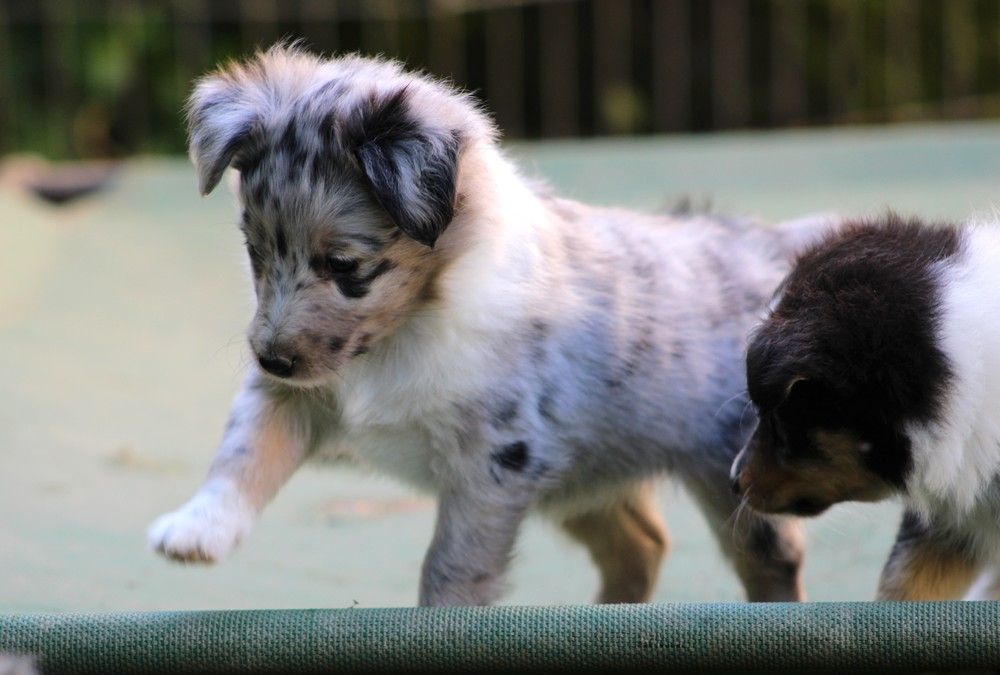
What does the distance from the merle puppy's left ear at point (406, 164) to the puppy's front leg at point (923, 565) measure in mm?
1453

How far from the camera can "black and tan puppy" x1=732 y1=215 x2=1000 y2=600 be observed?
3.48 metres

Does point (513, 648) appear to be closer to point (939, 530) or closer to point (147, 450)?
point (939, 530)

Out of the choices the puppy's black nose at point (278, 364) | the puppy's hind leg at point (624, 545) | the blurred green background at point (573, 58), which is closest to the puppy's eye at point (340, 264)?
the puppy's black nose at point (278, 364)

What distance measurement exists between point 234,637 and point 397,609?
13.5 inches

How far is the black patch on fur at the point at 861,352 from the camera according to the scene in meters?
3.48

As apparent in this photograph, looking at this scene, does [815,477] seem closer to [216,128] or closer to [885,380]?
[885,380]

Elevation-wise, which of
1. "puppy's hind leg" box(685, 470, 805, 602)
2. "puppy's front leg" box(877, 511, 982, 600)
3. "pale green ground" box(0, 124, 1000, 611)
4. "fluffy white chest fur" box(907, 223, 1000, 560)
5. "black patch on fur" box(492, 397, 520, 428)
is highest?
"fluffy white chest fur" box(907, 223, 1000, 560)

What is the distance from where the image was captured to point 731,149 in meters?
10.5

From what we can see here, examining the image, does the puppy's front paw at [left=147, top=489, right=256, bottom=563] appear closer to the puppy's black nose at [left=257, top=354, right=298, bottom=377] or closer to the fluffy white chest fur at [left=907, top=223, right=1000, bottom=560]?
the puppy's black nose at [left=257, top=354, right=298, bottom=377]

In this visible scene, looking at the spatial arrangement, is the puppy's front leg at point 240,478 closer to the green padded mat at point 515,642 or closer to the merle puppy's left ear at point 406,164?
the green padded mat at point 515,642

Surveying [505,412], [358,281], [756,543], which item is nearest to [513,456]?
[505,412]

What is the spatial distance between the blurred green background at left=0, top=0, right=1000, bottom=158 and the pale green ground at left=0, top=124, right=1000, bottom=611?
1971 millimetres

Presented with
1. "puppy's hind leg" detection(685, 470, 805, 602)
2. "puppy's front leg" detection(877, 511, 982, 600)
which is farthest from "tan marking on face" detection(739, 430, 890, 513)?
"puppy's hind leg" detection(685, 470, 805, 602)

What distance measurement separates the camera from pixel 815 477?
148 inches
